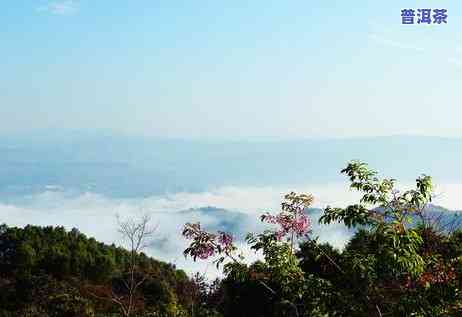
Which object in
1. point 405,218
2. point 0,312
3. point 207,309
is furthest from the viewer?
point 0,312

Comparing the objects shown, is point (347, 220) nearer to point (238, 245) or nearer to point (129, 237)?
point (238, 245)

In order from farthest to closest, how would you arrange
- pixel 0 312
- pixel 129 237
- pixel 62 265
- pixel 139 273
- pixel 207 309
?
1. pixel 62 265
2. pixel 139 273
3. pixel 0 312
4. pixel 207 309
5. pixel 129 237

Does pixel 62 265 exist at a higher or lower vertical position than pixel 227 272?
lower

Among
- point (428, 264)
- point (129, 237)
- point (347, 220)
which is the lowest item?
point (129, 237)

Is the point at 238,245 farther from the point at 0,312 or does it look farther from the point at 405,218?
the point at 0,312

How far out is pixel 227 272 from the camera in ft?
32.1

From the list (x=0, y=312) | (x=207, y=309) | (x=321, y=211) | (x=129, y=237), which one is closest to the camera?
(x=321, y=211)

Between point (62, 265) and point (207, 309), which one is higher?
point (207, 309)

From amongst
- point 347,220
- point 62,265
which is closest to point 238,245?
point 347,220

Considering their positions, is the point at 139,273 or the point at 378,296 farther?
the point at 139,273

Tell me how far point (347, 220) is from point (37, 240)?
154ft

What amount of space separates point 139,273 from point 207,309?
833 inches

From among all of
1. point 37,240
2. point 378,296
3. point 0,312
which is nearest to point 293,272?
point 378,296

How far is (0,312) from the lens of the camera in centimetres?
3047
